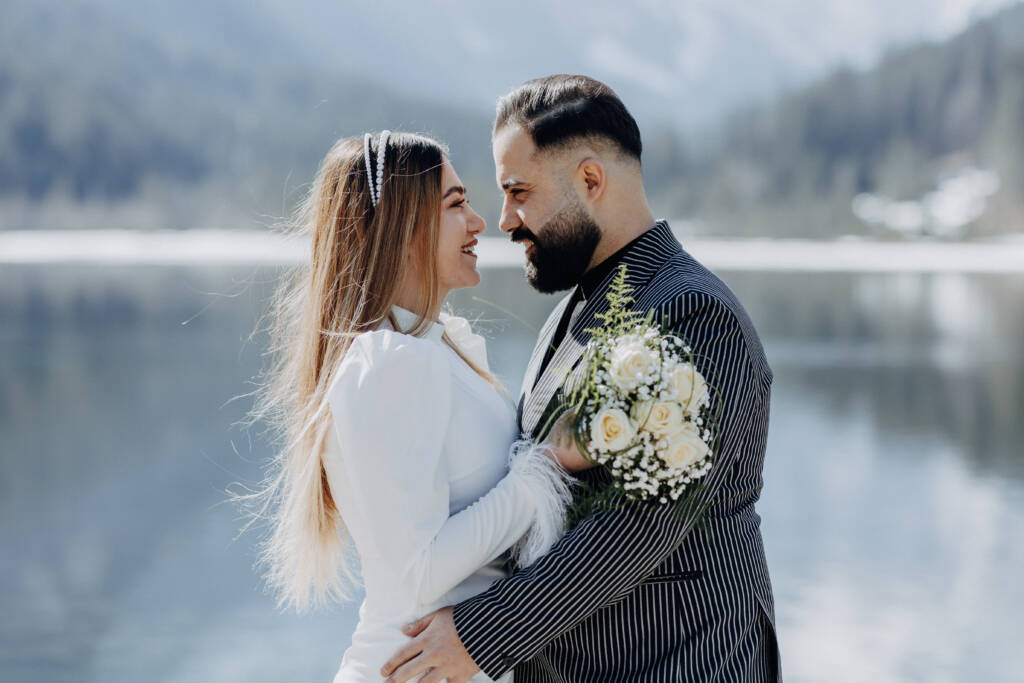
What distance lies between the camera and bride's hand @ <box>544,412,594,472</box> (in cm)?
189

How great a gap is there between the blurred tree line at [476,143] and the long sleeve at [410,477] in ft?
165

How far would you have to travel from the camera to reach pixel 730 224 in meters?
58.8

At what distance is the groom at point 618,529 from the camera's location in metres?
1.87

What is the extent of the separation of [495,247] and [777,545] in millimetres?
46815

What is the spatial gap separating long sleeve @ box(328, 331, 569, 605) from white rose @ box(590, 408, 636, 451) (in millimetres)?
178

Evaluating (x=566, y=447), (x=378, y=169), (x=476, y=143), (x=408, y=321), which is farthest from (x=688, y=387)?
(x=476, y=143)

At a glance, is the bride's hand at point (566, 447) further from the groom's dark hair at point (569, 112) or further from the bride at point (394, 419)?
the groom's dark hair at point (569, 112)

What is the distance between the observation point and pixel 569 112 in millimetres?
2148

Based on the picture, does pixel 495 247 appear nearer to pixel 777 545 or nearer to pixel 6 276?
pixel 6 276

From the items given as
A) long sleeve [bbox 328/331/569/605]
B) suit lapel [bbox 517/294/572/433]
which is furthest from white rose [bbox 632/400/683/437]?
suit lapel [bbox 517/294/572/433]

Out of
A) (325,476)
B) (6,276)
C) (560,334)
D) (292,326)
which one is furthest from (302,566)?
(6,276)

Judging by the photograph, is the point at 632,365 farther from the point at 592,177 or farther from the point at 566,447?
the point at 592,177

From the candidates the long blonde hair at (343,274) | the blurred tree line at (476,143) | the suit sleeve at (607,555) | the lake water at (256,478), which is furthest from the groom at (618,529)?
the blurred tree line at (476,143)

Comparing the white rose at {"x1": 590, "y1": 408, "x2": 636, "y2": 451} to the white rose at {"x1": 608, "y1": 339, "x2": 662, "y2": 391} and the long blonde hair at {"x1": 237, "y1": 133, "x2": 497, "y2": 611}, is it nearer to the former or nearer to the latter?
the white rose at {"x1": 608, "y1": 339, "x2": 662, "y2": 391}
